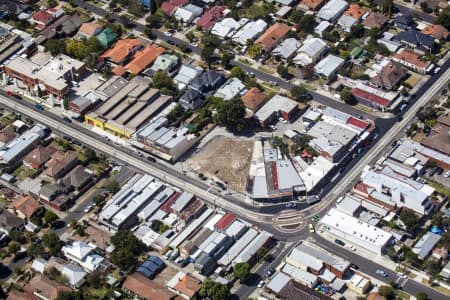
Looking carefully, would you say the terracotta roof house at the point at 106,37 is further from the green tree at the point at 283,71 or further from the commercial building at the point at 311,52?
the commercial building at the point at 311,52

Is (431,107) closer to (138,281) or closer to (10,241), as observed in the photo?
(138,281)

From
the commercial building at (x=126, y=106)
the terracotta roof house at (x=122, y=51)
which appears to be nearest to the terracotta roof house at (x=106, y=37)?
the terracotta roof house at (x=122, y=51)

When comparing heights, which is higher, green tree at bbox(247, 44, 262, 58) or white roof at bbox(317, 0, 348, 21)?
white roof at bbox(317, 0, 348, 21)

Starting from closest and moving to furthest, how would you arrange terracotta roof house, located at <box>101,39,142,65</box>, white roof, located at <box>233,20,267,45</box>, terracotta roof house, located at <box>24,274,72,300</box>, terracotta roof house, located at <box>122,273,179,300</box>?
1. terracotta roof house, located at <box>122,273,179,300</box>
2. terracotta roof house, located at <box>24,274,72,300</box>
3. terracotta roof house, located at <box>101,39,142,65</box>
4. white roof, located at <box>233,20,267,45</box>

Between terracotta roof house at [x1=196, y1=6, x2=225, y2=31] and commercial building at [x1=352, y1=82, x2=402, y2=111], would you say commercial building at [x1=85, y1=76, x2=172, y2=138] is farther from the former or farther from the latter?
commercial building at [x1=352, y1=82, x2=402, y2=111]

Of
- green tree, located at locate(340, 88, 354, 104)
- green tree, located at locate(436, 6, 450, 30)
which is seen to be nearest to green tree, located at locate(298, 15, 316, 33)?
green tree, located at locate(340, 88, 354, 104)

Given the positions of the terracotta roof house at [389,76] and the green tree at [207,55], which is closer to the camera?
the terracotta roof house at [389,76]
